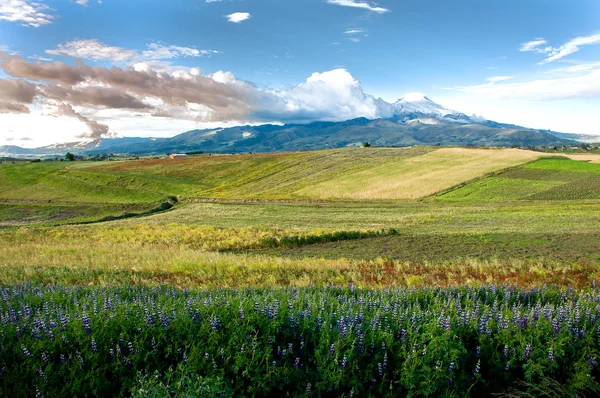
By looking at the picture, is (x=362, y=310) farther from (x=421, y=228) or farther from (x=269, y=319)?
(x=421, y=228)

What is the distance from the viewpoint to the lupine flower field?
604 centimetres

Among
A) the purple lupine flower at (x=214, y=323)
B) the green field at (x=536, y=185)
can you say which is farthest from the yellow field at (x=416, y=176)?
the purple lupine flower at (x=214, y=323)

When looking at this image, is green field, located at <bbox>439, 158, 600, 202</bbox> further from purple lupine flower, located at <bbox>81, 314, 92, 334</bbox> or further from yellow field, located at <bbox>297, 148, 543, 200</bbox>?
purple lupine flower, located at <bbox>81, 314, 92, 334</bbox>

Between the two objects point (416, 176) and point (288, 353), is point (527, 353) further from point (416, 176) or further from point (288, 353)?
point (416, 176)

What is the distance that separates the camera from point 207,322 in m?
6.88

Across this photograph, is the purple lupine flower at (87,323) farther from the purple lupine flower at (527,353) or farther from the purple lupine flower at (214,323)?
the purple lupine flower at (527,353)

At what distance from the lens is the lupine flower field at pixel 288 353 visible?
604 centimetres

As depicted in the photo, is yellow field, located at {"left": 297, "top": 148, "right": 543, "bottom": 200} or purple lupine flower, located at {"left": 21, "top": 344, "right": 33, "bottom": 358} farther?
yellow field, located at {"left": 297, "top": 148, "right": 543, "bottom": 200}

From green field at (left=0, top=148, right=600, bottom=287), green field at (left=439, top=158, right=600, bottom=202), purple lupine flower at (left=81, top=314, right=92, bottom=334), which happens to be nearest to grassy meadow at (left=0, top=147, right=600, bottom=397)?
purple lupine flower at (left=81, top=314, right=92, bottom=334)

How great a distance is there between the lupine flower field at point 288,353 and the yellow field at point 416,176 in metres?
54.1

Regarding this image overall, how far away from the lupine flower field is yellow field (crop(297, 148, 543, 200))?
54.1m

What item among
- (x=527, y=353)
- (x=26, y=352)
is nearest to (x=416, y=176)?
(x=527, y=353)

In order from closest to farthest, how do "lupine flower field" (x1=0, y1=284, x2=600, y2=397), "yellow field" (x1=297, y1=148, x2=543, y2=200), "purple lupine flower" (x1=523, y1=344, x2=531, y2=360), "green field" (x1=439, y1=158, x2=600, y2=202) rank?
"lupine flower field" (x1=0, y1=284, x2=600, y2=397) < "purple lupine flower" (x1=523, y1=344, x2=531, y2=360) < "green field" (x1=439, y1=158, x2=600, y2=202) < "yellow field" (x1=297, y1=148, x2=543, y2=200)

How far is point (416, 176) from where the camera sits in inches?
2963
